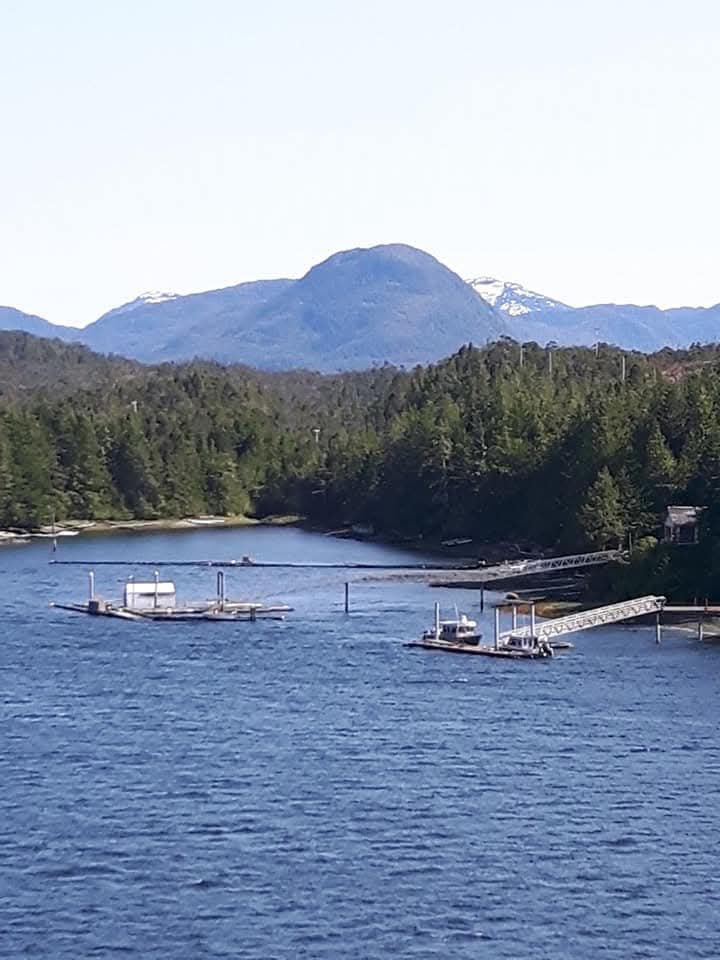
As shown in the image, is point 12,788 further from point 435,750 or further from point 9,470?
point 9,470

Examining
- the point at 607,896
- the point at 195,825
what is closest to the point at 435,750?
the point at 195,825

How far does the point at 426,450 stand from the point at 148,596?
145ft

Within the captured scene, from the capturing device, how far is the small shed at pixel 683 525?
74.4m

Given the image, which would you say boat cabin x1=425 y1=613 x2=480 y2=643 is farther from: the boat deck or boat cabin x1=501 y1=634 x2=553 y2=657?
boat cabin x1=501 y1=634 x2=553 y2=657

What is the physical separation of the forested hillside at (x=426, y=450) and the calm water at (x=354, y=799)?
71.3 feet

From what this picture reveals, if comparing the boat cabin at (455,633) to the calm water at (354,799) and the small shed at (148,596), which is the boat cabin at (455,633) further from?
the small shed at (148,596)

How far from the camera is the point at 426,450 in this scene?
11612cm

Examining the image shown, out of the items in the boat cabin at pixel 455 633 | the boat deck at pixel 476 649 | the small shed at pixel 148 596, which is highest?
the small shed at pixel 148 596

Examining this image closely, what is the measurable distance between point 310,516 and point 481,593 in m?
A: 57.2

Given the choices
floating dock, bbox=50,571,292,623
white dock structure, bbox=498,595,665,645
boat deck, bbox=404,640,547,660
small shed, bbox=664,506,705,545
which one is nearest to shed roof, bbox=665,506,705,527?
small shed, bbox=664,506,705,545

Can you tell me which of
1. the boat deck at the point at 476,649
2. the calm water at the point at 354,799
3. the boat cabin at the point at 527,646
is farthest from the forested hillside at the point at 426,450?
the calm water at the point at 354,799

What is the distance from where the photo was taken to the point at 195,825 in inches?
1507

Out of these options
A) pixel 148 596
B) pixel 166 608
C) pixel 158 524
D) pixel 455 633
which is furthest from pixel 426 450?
pixel 455 633

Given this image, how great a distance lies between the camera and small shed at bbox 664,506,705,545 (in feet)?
244
